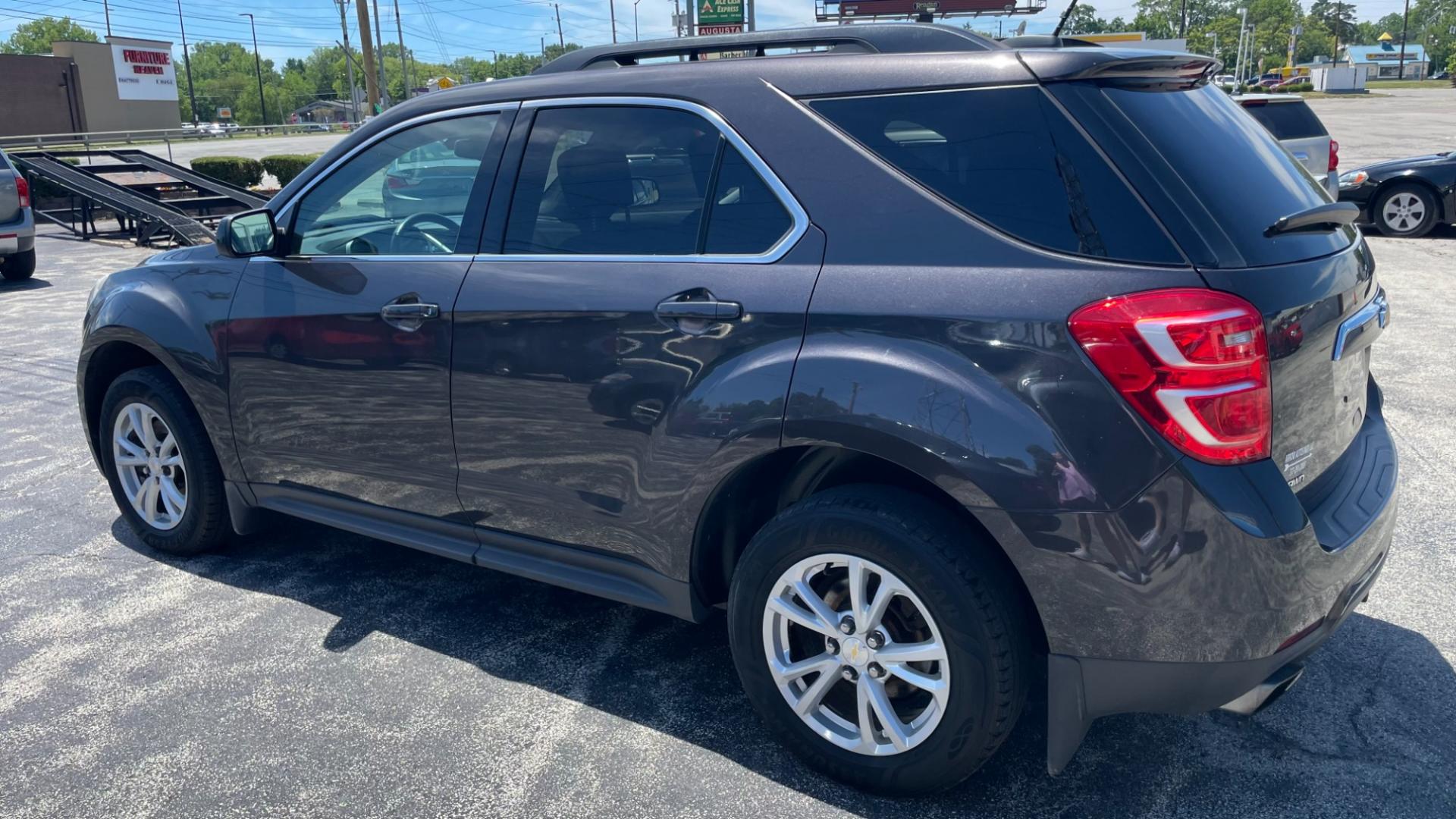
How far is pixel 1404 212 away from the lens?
515 inches

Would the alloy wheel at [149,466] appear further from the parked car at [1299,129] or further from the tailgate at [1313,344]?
the parked car at [1299,129]

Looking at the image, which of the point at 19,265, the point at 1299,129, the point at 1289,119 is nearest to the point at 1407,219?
the point at 1299,129

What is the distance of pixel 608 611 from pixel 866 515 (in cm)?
163

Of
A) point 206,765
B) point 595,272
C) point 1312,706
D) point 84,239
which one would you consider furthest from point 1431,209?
point 84,239

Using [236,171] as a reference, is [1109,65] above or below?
above

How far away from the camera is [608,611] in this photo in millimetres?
4039

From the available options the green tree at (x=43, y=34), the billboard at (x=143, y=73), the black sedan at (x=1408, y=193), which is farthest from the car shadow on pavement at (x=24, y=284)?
the green tree at (x=43, y=34)

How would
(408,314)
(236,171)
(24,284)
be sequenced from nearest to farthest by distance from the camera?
(408,314) → (24,284) → (236,171)

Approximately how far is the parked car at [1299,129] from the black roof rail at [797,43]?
11117 mm

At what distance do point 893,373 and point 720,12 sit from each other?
3173 cm

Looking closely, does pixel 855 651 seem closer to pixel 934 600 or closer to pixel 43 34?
pixel 934 600

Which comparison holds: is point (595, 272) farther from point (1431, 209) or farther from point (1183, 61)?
point (1431, 209)

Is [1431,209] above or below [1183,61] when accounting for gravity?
below

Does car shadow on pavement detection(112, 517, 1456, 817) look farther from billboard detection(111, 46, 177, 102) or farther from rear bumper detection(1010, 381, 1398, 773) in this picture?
billboard detection(111, 46, 177, 102)
